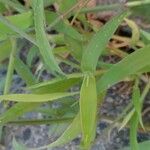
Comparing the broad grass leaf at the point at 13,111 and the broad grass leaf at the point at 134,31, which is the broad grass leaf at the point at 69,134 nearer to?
the broad grass leaf at the point at 13,111

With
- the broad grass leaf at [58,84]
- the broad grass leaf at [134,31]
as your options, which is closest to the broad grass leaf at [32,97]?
the broad grass leaf at [58,84]

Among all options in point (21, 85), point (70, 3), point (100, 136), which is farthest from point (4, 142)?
point (70, 3)

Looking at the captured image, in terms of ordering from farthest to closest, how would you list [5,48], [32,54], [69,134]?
[32,54], [5,48], [69,134]

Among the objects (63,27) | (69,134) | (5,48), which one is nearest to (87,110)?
(69,134)

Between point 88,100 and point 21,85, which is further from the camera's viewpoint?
point 21,85

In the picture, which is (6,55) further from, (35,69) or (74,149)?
(74,149)

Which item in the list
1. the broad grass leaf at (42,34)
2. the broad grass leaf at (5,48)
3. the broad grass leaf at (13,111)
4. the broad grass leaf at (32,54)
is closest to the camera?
the broad grass leaf at (42,34)

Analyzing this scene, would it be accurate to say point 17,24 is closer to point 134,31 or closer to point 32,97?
point 32,97

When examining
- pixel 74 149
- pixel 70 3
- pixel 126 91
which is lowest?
pixel 74 149
